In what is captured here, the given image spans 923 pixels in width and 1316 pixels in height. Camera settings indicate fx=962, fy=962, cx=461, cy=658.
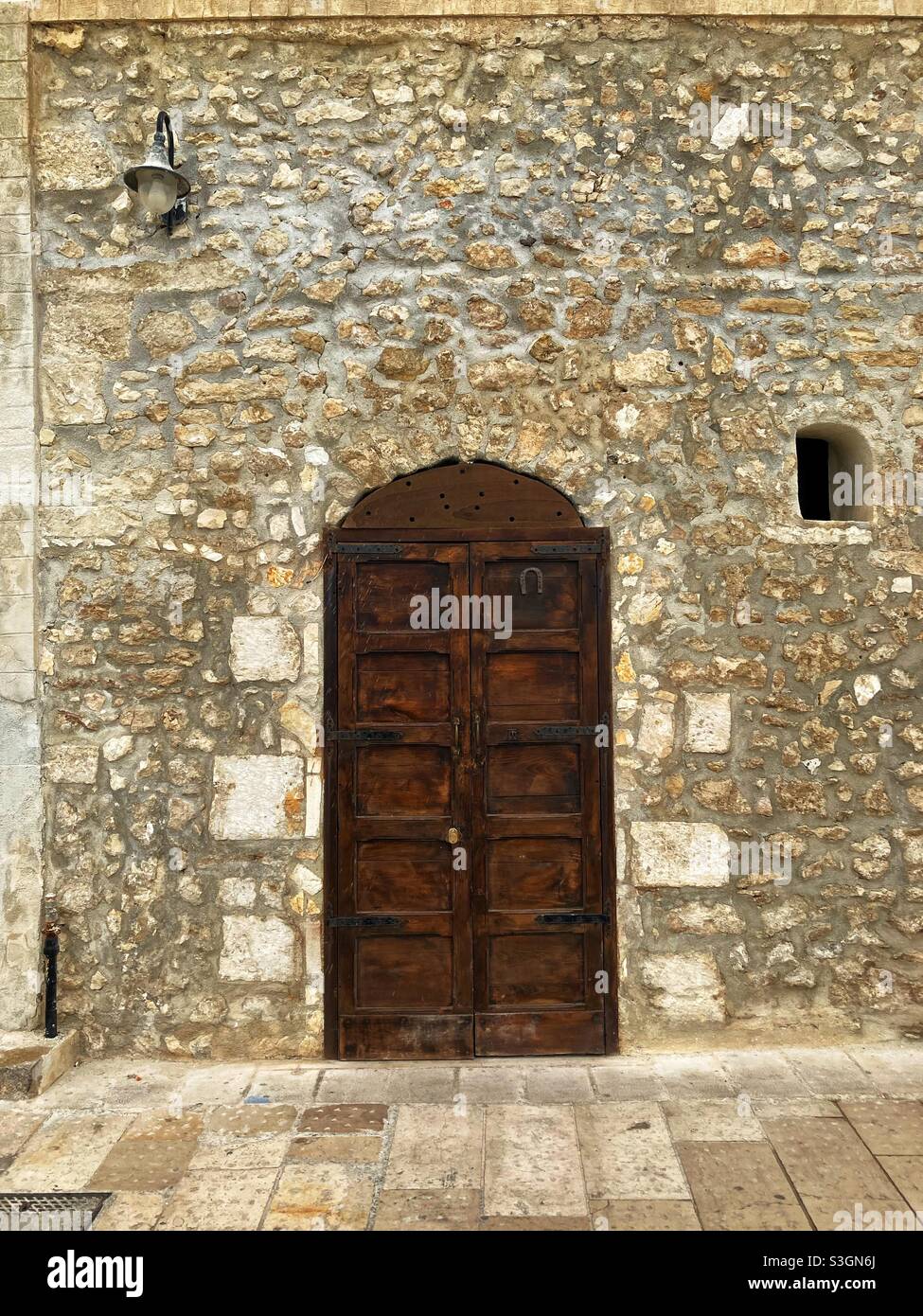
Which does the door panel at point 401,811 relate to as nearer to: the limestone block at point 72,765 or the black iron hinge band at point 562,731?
the black iron hinge band at point 562,731

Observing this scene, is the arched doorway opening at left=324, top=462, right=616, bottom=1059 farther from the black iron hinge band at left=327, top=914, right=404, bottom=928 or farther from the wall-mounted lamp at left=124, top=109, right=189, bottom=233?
the wall-mounted lamp at left=124, top=109, right=189, bottom=233

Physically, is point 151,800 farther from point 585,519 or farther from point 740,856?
point 740,856

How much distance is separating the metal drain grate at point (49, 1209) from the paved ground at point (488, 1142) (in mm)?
45

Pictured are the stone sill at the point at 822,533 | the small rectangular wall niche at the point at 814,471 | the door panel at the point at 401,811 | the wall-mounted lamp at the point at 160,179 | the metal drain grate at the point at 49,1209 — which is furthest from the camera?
the small rectangular wall niche at the point at 814,471

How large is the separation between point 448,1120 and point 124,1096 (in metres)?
1.26

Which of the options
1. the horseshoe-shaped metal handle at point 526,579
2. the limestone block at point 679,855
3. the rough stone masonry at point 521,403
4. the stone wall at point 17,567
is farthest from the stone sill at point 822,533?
the stone wall at point 17,567

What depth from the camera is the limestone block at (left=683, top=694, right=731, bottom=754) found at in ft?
13.2

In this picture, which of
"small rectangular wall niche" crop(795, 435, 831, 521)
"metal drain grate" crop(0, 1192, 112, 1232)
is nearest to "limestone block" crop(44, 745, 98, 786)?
"metal drain grate" crop(0, 1192, 112, 1232)

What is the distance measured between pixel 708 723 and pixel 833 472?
1307 millimetres

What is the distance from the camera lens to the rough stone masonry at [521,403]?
399cm

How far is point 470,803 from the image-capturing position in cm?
397

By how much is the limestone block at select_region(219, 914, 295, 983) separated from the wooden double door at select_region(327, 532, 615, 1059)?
0.19m

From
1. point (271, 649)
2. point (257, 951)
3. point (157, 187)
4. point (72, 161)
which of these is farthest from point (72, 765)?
point (72, 161)
